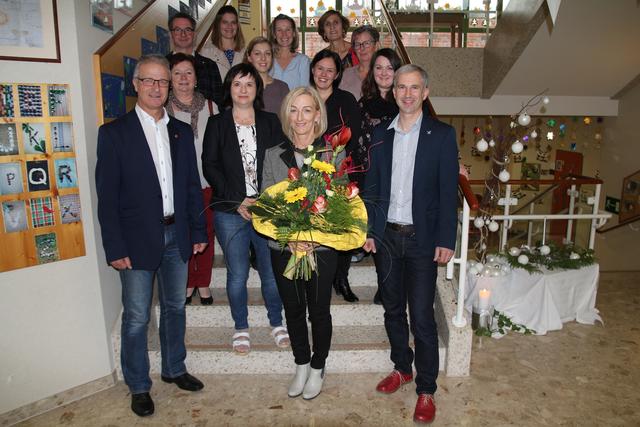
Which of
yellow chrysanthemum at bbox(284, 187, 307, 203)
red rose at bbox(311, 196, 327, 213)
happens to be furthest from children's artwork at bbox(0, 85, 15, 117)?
red rose at bbox(311, 196, 327, 213)

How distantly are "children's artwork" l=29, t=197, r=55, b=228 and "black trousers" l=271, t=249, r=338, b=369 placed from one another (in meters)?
1.20

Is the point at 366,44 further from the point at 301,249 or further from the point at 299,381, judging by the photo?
the point at 299,381

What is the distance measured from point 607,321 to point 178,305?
10.8ft

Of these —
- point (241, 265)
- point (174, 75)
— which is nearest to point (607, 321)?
point (241, 265)

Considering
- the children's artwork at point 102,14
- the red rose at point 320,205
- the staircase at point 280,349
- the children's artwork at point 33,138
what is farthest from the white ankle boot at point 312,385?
the children's artwork at point 102,14

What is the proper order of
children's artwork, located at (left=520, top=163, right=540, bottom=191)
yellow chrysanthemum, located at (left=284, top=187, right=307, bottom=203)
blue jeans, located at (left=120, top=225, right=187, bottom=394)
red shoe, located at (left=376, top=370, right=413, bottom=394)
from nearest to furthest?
1. yellow chrysanthemum, located at (left=284, top=187, right=307, bottom=203)
2. blue jeans, located at (left=120, top=225, right=187, bottom=394)
3. red shoe, located at (left=376, top=370, right=413, bottom=394)
4. children's artwork, located at (left=520, top=163, right=540, bottom=191)

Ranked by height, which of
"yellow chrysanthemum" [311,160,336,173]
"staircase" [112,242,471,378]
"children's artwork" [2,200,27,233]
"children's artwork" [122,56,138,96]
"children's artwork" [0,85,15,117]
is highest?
"children's artwork" [122,56,138,96]

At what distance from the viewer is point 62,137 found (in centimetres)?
262

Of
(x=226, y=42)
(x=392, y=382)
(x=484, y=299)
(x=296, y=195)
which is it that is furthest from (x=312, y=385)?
(x=226, y=42)

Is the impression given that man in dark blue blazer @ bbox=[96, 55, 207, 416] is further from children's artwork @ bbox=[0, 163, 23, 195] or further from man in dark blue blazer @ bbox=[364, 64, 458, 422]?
man in dark blue blazer @ bbox=[364, 64, 458, 422]

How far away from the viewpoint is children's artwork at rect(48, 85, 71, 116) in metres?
2.56

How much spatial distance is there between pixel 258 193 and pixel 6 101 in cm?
129

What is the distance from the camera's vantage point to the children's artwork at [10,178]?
2453 mm

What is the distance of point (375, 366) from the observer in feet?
10.1
